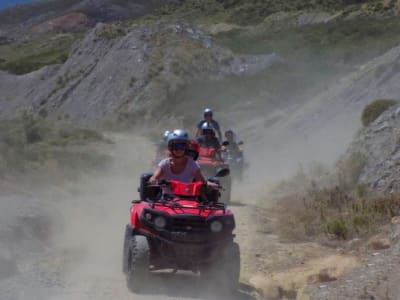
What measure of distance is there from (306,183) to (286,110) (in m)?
23.7

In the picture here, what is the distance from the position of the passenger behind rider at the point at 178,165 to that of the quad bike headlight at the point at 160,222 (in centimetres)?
100

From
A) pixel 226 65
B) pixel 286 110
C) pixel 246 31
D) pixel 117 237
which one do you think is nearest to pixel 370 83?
pixel 286 110

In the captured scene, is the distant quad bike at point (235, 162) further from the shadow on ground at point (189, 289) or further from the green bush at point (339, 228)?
the shadow on ground at point (189, 289)

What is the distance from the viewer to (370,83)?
33.9m

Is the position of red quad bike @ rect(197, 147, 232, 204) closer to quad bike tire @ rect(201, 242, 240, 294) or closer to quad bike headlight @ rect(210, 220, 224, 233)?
quad bike tire @ rect(201, 242, 240, 294)

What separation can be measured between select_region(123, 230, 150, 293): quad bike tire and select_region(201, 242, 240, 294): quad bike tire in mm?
696

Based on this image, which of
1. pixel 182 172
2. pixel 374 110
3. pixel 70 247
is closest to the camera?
pixel 182 172

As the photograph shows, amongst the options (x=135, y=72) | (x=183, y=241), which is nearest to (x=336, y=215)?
(x=183, y=241)

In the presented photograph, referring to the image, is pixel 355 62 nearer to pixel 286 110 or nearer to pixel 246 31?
pixel 286 110

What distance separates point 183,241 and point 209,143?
818 cm

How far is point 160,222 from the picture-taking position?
30.0ft

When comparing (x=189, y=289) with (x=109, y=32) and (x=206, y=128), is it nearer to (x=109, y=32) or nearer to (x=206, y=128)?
(x=206, y=128)

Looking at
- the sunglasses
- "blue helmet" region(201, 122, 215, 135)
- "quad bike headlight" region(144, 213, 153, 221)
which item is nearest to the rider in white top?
the sunglasses

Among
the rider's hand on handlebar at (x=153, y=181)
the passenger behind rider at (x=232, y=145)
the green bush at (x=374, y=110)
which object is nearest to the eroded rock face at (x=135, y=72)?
the passenger behind rider at (x=232, y=145)
